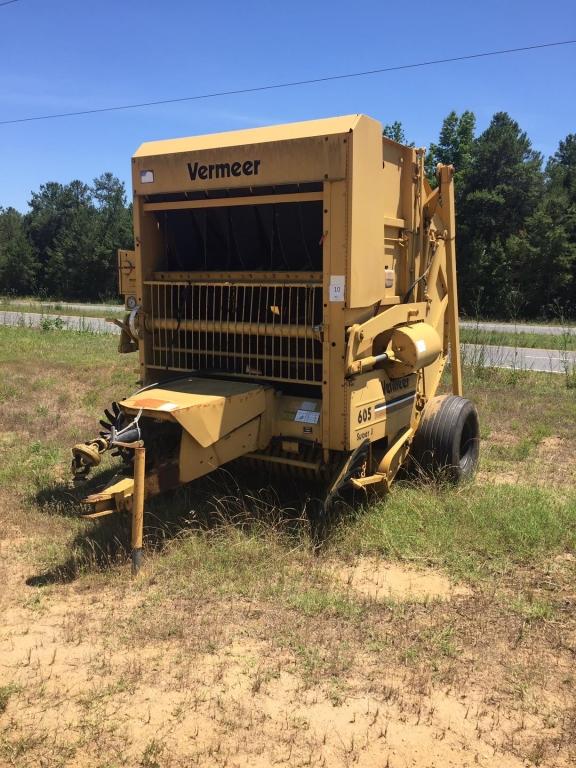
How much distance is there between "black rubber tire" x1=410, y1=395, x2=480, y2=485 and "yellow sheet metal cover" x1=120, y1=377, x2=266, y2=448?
71.9 inches

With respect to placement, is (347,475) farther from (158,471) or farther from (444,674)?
(444,674)

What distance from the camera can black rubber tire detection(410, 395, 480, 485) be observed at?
19.4ft

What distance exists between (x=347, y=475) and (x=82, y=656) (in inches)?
86.1

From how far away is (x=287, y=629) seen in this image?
3.57 meters

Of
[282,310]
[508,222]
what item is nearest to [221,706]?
[282,310]

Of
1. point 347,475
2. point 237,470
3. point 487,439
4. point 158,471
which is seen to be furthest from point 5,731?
point 487,439

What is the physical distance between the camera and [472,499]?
5.48 m

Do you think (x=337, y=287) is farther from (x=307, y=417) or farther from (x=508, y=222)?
(x=508, y=222)

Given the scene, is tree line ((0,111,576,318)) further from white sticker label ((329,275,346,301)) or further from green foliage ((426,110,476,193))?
white sticker label ((329,275,346,301))

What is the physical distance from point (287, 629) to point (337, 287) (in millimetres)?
2186

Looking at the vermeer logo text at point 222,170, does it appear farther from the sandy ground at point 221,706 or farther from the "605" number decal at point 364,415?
the sandy ground at point 221,706

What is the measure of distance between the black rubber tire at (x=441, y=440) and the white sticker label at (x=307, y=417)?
1.52m

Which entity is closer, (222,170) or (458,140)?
(222,170)

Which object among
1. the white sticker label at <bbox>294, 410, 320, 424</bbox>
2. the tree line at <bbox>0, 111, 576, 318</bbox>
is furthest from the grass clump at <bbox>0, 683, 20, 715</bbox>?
the tree line at <bbox>0, 111, 576, 318</bbox>
